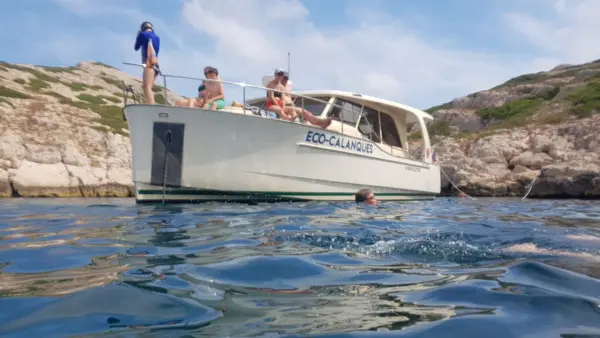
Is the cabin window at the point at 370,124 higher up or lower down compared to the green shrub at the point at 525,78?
lower down

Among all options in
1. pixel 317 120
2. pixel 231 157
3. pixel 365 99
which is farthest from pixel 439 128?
pixel 231 157

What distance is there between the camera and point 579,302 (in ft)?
7.73

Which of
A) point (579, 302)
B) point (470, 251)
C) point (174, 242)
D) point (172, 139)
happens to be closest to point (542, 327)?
point (579, 302)

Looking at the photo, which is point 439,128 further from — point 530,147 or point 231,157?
point 231,157

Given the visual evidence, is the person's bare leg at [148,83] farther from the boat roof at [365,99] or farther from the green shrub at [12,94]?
the green shrub at [12,94]

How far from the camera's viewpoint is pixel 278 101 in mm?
10125

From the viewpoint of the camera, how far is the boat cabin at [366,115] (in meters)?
11.3

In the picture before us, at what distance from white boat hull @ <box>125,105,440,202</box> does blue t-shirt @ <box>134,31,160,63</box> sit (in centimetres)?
102

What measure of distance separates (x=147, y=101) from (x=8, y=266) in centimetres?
599

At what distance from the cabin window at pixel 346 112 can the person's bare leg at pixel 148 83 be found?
427 cm

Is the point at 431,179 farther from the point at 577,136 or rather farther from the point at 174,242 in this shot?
the point at 577,136

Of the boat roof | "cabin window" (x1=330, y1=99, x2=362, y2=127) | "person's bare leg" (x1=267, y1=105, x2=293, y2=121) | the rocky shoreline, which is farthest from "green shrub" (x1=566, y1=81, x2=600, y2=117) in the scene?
"person's bare leg" (x1=267, y1=105, x2=293, y2=121)

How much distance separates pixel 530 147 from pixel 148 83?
955 inches

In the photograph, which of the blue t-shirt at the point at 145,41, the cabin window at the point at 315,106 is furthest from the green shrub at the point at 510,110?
the blue t-shirt at the point at 145,41
